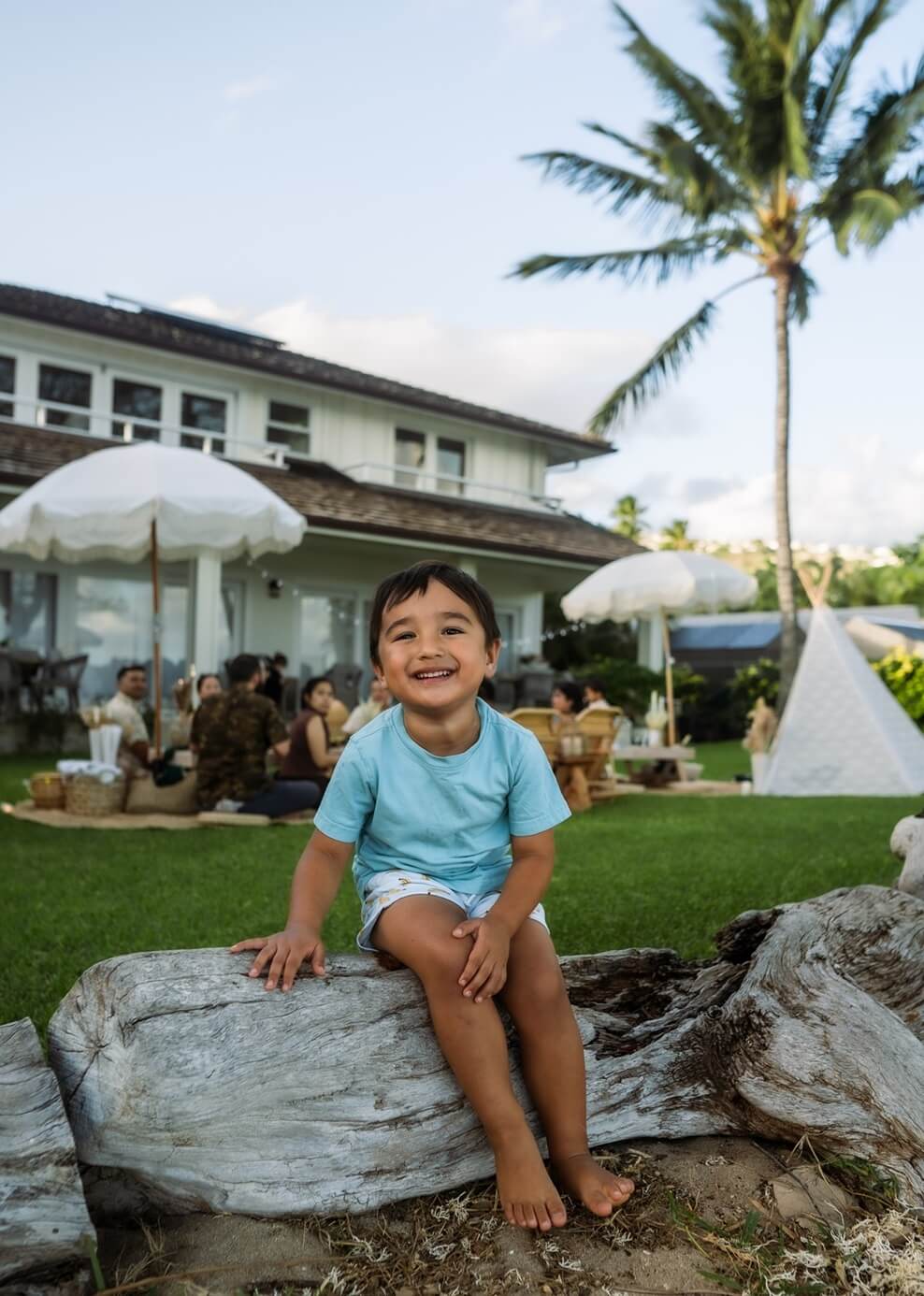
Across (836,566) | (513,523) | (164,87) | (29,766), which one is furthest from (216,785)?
(836,566)

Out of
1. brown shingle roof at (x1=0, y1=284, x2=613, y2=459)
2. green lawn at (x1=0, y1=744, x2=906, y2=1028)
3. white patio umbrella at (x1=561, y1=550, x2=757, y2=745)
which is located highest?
brown shingle roof at (x1=0, y1=284, x2=613, y2=459)

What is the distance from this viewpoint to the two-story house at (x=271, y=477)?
16812 millimetres

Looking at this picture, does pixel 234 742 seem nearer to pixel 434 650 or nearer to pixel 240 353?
pixel 434 650

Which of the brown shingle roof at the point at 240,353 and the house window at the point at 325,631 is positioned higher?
the brown shingle roof at the point at 240,353

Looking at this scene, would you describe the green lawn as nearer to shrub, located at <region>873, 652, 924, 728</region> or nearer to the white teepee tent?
the white teepee tent

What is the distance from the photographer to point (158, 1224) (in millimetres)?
2191

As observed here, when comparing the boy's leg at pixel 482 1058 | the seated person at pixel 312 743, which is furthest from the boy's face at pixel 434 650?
the seated person at pixel 312 743

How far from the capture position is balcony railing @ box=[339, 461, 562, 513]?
20.4 m

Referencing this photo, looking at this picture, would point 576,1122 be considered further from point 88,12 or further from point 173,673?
point 173,673

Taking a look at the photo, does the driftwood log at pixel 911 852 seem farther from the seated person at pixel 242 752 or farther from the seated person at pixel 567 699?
the seated person at pixel 567 699

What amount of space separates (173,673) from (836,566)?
114ft

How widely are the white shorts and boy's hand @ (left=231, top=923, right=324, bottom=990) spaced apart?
0.16 m

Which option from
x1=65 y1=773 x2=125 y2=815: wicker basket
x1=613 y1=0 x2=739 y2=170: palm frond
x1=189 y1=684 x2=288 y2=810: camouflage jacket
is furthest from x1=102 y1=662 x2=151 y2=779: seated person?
x1=613 y1=0 x2=739 y2=170: palm frond

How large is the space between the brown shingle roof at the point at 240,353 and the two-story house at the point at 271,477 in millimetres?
48
